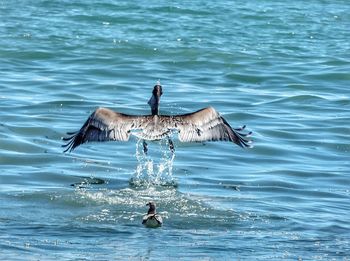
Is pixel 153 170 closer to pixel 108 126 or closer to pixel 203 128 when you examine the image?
pixel 203 128

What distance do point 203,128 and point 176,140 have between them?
3702mm

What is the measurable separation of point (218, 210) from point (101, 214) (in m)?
1.23

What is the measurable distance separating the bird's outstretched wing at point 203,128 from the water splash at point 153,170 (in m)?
1.12

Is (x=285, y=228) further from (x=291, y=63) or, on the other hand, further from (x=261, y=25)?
(x=261, y=25)

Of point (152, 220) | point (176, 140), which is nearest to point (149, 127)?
point (152, 220)

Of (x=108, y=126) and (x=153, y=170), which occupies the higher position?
(x=108, y=126)

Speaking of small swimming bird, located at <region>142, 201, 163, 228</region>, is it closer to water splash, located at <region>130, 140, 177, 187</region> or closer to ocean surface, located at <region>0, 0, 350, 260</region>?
ocean surface, located at <region>0, 0, 350, 260</region>

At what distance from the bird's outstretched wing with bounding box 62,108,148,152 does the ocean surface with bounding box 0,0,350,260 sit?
0.65 meters

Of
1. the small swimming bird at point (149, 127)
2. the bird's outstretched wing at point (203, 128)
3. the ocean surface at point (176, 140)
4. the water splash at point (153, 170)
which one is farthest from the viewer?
the water splash at point (153, 170)

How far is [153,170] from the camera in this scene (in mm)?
14609

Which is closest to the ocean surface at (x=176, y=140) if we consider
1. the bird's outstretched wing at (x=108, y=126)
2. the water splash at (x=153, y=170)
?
the water splash at (x=153, y=170)

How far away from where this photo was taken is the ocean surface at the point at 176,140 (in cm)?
1112

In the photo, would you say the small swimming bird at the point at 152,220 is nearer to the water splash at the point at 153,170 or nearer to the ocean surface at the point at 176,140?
the ocean surface at the point at 176,140

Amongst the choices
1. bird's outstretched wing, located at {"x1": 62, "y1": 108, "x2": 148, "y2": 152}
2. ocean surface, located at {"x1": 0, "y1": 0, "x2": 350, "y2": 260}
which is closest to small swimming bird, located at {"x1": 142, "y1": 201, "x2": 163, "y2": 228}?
ocean surface, located at {"x1": 0, "y1": 0, "x2": 350, "y2": 260}
